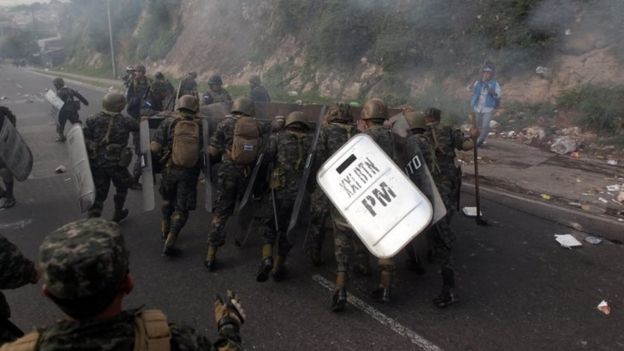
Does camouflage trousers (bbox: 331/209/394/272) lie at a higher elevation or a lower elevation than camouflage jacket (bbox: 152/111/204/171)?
lower

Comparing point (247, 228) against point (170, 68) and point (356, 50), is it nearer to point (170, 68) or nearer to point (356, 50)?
point (356, 50)

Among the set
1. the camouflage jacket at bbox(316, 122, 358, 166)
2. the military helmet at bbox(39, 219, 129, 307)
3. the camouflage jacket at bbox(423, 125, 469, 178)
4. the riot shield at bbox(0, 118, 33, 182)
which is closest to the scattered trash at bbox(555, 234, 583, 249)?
the camouflage jacket at bbox(423, 125, 469, 178)

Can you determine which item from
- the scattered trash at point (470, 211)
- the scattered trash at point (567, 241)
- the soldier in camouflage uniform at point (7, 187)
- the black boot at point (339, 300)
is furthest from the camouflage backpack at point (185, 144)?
the scattered trash at point (567, 241)

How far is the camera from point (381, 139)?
3.90m

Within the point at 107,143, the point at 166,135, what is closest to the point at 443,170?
the point at 166,135

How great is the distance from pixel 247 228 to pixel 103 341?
11.8ft

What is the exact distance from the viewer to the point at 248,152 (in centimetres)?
441

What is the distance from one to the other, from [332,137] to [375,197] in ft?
2.85

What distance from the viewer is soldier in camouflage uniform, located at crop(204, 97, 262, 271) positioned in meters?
4.46

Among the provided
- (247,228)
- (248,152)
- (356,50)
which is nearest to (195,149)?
(248,152)

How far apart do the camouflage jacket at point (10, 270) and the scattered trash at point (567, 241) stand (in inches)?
198

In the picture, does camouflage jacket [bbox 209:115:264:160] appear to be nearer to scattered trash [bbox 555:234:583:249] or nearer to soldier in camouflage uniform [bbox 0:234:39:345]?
soldier in camouflage uniform [bbox 0:234:39:345]

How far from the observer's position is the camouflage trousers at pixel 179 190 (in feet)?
15.5

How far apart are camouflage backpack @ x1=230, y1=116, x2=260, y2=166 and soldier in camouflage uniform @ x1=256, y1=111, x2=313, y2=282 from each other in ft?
0.66
